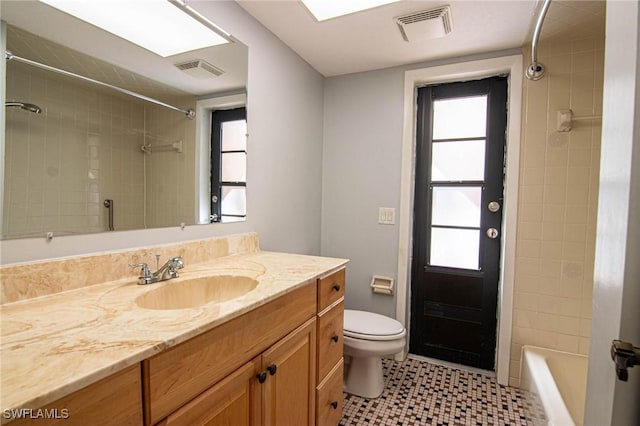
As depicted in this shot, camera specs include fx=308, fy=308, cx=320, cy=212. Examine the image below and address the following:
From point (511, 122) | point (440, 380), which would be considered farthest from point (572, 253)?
point (440, 380)

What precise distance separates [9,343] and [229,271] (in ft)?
2.33

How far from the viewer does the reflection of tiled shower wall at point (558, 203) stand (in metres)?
1.82

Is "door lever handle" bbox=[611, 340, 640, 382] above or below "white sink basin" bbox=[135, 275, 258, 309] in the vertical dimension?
above

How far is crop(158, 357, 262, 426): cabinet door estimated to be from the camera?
2.40 feet

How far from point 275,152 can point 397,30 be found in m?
1.02

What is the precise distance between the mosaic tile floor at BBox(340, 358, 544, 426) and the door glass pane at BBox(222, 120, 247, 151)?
160cm

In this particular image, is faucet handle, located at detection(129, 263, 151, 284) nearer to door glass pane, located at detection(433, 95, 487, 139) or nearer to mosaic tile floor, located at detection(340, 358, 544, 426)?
mosaic tile floor, located at detection(340, 358, 544, 426)

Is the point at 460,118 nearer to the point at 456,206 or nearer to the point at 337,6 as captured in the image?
the point at 456,206

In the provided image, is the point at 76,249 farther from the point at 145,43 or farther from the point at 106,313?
the point at 145,43

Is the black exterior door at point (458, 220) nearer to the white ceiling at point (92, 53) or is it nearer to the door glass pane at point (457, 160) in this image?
the door glass pane at point (457, 160)

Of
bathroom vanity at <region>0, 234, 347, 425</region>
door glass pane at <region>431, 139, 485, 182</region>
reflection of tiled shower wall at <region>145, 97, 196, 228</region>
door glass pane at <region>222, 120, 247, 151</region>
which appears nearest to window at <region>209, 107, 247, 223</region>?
door glass pane at <region>222, 120, 247, 151</region>

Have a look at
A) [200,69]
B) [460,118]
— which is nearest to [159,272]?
[200,69]

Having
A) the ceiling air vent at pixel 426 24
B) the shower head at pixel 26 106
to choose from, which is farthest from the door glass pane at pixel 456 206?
the shower head at pixel 26 106

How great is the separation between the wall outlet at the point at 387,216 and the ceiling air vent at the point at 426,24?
114cm
